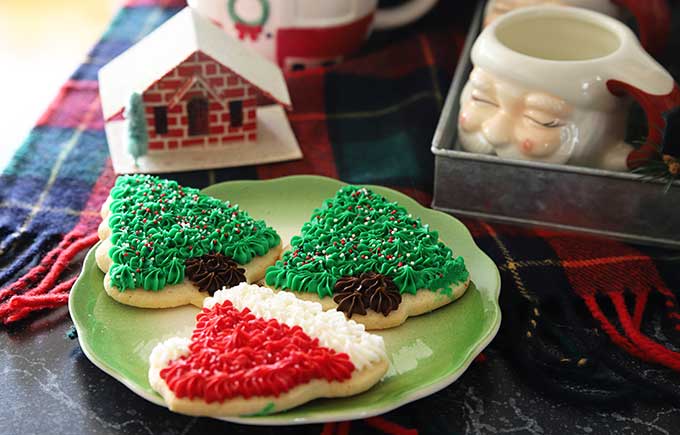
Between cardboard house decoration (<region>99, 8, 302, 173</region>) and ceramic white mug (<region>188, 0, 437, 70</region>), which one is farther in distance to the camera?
ceramic white mug (<region>188, 0, 437, 70</region>)

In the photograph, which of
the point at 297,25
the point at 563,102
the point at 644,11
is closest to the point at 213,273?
the point at 563,102

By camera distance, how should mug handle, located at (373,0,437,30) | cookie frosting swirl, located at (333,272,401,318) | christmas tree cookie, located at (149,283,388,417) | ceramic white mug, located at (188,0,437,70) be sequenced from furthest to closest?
mug handle, located at (373,0,437,30), ceramic white mug, located at (188,0,437,70), cookie frosting swirl, located at (333,272,401,318), christmas tree cookie, located at (149,283,388,417)

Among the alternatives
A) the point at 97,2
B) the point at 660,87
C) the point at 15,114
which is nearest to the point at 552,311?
the point at 660,87

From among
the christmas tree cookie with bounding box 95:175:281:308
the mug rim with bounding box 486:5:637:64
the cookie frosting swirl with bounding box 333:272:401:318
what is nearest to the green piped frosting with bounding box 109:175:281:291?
the christmas tree cookie with bounding box 95:175:281:308

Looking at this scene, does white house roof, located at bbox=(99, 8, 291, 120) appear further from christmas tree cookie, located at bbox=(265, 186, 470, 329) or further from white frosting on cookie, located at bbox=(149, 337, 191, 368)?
white frosting on cookie, located at bbox=(149, 337, 191, 368)

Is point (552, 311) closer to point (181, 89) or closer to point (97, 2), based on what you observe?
point (181, 89)

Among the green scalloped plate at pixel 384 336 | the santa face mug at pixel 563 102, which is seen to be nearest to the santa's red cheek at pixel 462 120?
the santa face mug at pixel 563 102
